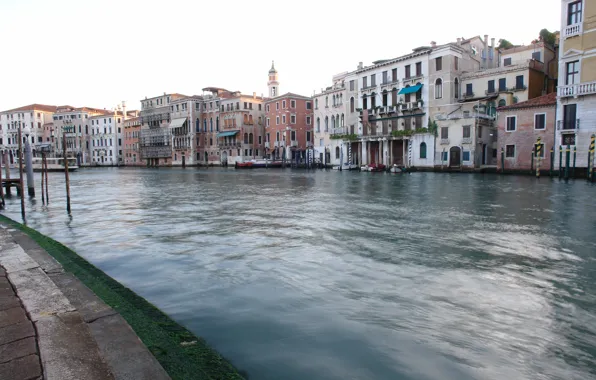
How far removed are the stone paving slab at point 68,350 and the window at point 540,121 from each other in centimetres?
3373

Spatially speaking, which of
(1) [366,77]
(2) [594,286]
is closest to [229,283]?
(2) [594,286]

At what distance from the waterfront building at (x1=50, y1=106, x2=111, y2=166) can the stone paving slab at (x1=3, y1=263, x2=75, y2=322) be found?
9181cm

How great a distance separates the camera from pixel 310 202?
14.4 m

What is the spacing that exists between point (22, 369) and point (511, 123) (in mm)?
35500

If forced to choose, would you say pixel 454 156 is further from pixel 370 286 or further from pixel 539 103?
pixel 370 286

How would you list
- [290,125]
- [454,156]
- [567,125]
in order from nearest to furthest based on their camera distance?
[567,125] → [454,156] → [290,125]

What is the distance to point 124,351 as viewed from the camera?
271 centimetres

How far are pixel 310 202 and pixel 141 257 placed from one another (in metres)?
8.34

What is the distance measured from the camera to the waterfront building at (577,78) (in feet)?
84.3

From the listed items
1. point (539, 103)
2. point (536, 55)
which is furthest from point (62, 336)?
point (536, 55)

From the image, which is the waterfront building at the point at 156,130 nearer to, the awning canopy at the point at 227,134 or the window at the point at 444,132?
the awning canopy at the point at 227,134

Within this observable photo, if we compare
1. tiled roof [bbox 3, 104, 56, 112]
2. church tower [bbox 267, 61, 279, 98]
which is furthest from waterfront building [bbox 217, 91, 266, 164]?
tiled roof [bbox 3, 104, 56, 112]

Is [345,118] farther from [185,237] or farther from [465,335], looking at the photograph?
[465,335]

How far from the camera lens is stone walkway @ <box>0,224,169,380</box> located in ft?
7.91
